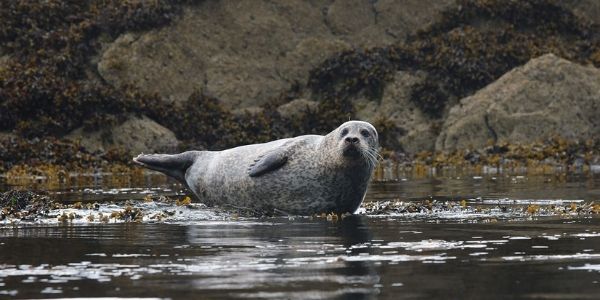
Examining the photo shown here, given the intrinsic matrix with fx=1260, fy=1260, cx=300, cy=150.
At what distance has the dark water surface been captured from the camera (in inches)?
244

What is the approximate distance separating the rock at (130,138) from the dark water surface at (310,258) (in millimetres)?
11127

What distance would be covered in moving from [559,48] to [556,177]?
951 cm

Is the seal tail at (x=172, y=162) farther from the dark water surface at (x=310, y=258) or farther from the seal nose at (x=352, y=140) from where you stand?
the seal nose at (x=352, y=140)

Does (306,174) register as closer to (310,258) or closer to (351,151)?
(351,151)

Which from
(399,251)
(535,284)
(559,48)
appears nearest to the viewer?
(535,284)

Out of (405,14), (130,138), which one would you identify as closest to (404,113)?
(405,14)

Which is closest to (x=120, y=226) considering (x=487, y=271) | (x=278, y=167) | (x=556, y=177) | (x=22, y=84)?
(x=278, y=167)

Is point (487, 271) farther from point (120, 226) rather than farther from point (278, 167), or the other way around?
point (278, 167)

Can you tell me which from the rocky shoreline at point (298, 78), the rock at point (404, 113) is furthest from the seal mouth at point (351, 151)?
the rock at point (404, 113)

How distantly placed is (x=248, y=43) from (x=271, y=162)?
52.8ft

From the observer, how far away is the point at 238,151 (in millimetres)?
13250

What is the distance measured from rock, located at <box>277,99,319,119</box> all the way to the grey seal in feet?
40.7

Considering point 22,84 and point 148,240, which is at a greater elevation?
point 22,84

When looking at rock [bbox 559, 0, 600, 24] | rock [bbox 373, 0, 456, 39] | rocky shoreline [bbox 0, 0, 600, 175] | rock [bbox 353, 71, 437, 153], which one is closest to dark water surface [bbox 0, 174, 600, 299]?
rocky shoreline [bbox 0, 0, 600, 175]
